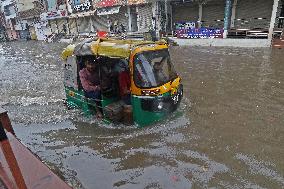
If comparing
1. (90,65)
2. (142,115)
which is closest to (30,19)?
(90,65)

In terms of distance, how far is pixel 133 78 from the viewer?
7.04 m

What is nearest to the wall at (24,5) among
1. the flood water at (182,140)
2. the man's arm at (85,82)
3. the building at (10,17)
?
the building at (10,17)

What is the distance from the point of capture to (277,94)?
10.0 meters

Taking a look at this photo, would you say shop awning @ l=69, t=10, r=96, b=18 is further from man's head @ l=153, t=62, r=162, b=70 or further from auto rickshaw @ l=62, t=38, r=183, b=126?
man's head @ l=153, t=62, r=162, b=70

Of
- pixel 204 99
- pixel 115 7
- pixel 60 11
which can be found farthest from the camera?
pixel 60 11

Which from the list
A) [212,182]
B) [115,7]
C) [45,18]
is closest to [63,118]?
[212,182]

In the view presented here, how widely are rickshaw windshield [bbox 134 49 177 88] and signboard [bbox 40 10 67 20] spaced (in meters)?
38.4

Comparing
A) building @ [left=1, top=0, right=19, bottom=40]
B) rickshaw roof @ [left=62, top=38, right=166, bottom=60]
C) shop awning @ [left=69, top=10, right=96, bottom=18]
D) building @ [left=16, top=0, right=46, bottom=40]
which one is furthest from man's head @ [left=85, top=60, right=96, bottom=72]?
building @ [left=1, top=0, right=19, bottom=40]

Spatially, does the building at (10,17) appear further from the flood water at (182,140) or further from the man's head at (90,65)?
the man's head at (90,65)

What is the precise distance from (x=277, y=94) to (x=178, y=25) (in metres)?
20.6

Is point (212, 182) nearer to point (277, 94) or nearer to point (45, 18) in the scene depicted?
point (277, 94)

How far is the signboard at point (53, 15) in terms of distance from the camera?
42.8 meters

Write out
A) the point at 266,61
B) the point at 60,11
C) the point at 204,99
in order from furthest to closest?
1. the point at 60,11
2. the point at 266,61
3. the point at 204,99

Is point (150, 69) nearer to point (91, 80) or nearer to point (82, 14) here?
point (91, 80)
